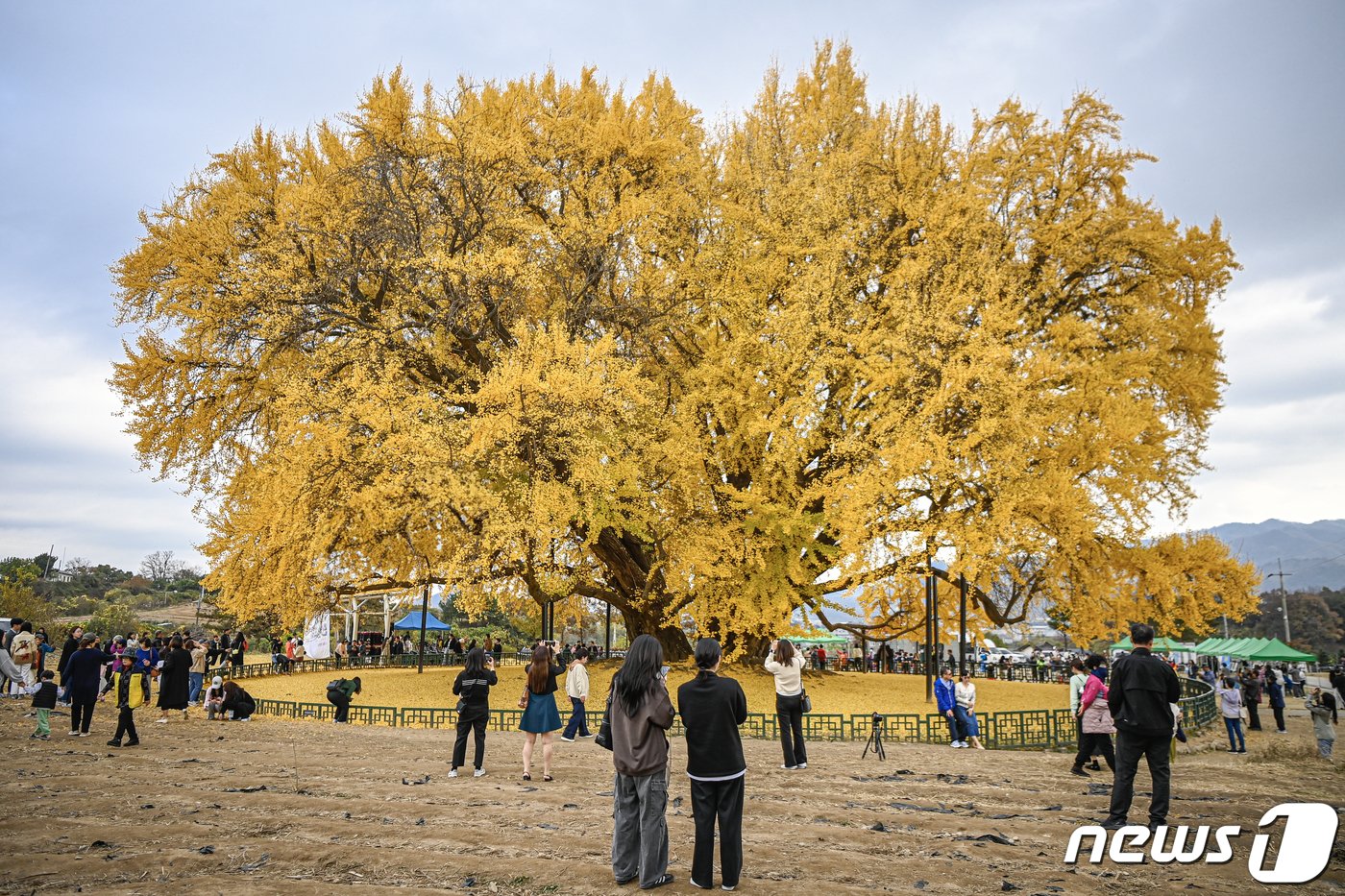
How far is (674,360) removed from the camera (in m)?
24.1

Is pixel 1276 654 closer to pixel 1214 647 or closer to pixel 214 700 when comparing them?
pixel 1214 647

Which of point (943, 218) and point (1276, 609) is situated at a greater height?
point (943, 218)

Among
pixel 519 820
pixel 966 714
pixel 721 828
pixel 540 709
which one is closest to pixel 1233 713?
pixel 966 714

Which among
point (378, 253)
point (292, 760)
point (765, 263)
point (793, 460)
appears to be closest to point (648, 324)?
point (765, 263)

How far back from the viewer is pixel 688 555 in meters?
18.4

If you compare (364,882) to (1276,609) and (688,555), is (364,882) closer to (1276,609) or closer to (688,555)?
(688,555)

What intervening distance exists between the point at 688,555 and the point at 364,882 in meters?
13.0

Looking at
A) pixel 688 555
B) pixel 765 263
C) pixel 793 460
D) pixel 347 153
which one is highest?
pixel 347 153

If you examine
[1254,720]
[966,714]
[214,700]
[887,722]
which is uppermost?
[966,714]

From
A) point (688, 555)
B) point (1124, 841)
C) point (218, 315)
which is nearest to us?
point (1124, 841)

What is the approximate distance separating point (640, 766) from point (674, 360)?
1899 cm

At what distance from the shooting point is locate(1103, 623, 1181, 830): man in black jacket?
23.3 feet

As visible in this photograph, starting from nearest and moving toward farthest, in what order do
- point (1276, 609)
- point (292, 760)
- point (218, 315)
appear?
point (292, 760)
point (218, 315)
point (1276, 609)

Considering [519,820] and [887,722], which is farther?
[887,722]
